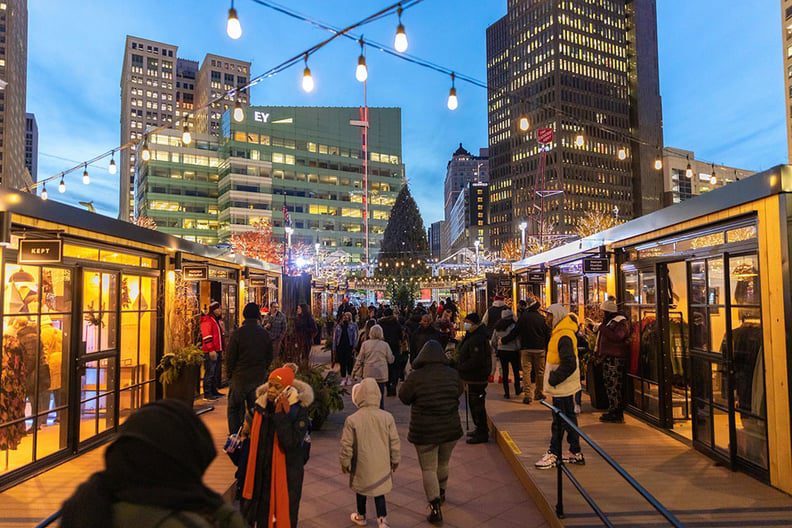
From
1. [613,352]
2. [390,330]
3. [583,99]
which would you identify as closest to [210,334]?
[390,330]

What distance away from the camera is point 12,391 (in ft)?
19.6

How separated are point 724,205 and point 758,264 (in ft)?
2.30

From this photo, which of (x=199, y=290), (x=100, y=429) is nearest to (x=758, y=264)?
(x=100, y=429)

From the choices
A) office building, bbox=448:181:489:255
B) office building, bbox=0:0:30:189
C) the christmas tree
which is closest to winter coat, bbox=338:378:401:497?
the christmas tree

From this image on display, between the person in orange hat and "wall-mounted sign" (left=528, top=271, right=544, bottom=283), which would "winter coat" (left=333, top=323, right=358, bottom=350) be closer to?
→ "wall-mounted sign" (left=528, top=271, right=544, bottom=283)

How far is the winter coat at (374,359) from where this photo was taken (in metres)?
8.93

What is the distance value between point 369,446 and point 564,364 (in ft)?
7.91

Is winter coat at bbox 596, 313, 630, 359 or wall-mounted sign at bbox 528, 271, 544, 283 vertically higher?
wall-mounted sign at bbox 528, 271, 544, 283

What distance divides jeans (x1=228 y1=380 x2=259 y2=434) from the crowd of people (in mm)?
14

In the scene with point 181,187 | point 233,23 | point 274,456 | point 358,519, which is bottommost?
point 358,519

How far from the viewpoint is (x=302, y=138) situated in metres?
86.8

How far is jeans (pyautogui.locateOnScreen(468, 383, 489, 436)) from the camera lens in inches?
295

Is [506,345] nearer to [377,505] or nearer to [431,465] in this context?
[431,465]

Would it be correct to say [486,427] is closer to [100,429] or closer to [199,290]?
[100,429]
